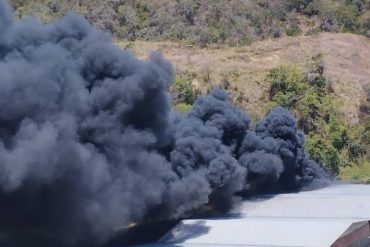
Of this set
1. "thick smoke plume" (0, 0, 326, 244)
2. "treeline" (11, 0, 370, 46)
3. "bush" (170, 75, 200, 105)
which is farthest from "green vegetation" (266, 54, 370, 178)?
"thick smoke plume" (0, 0, 326, 244)

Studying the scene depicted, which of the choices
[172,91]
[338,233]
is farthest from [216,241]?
[172,91]

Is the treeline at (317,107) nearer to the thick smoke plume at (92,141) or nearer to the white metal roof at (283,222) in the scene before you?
the white metal roof at (283,222)

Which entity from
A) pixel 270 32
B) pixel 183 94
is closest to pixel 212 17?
pixel 270 32

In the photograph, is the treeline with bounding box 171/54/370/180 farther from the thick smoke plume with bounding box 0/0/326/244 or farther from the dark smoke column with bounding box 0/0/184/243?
the dark smoke column with bounding box 0/0/184/243

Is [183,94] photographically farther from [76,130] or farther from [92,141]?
[76,130]

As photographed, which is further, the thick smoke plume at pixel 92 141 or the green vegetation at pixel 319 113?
the green vegetation at pixel 319 113

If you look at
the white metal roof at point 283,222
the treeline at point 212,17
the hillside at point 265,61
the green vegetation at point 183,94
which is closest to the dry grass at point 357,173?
the hillside at point 265,61
